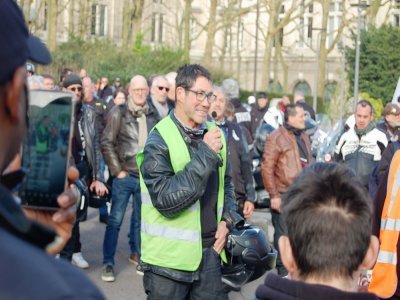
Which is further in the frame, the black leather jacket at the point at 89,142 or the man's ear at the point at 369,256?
the black leather jacket at the point at 89,142

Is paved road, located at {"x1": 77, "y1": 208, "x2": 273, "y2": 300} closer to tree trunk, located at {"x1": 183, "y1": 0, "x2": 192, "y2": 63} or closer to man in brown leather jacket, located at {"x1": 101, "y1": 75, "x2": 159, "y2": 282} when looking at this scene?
man in brown leather jacket, located at {"x1": 101, "y1": 75, "x2": 159, "y2": 282}

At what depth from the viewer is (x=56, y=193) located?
2338 millimetres

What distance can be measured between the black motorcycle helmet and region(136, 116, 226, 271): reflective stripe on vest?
0.34 metres

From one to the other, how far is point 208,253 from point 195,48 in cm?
7232

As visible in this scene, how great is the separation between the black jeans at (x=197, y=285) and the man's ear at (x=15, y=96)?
3.79 m

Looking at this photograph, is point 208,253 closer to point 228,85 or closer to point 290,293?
point 290,293

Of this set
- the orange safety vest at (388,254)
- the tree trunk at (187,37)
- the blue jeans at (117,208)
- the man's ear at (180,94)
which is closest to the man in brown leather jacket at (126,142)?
the blue jeans at (117,208)

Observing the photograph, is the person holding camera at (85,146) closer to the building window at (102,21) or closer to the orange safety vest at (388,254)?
the orange safety vest at (388,254)

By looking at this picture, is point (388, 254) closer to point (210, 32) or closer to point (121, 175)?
point (121, 175)

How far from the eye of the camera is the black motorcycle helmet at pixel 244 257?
564 cm

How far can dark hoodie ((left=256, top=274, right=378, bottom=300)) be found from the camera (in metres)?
2.63

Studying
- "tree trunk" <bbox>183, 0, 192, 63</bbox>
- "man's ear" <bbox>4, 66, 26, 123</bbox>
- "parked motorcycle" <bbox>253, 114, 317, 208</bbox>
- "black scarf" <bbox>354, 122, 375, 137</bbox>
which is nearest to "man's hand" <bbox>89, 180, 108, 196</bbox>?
"parked motorcycle" <bbox>253, 114, 317, 208</bbox>

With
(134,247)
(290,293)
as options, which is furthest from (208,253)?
(134,247)

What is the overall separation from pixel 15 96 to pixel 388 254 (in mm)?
3908
